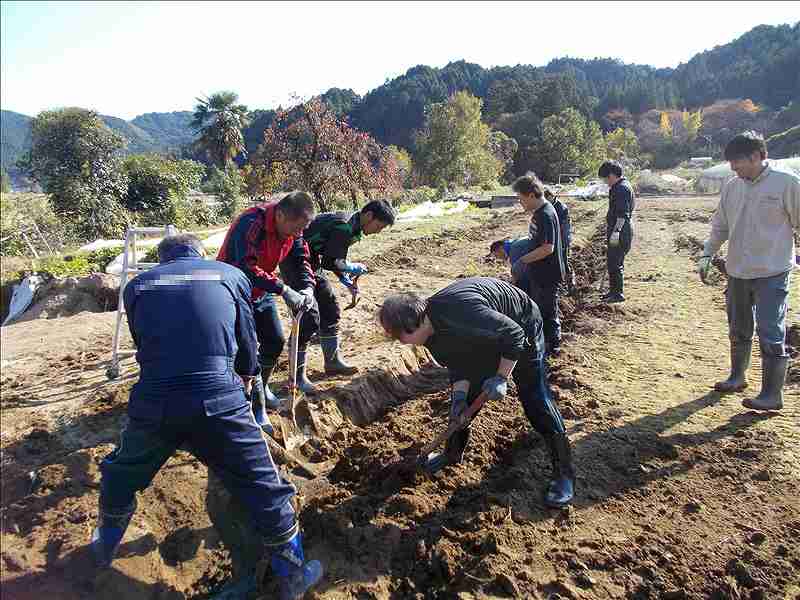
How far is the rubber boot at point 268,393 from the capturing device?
12.4 feet

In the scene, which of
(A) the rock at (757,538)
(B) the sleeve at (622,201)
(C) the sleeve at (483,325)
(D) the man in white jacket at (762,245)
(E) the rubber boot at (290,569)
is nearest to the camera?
(E) the rubber boot at (290,569)

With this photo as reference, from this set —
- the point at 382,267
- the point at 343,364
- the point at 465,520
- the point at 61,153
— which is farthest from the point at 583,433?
the point at 61,153

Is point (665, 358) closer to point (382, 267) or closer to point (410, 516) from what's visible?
point (410, 516)

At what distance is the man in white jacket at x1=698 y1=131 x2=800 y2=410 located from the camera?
345 centimetres

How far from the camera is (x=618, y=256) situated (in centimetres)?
657

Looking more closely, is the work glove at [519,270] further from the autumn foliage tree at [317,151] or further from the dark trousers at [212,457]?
the autumn foliage tree at [317,151]

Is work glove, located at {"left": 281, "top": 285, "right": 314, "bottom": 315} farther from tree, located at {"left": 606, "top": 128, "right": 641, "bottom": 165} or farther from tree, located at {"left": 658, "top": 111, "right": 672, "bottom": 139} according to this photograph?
tree, located at {"left": 658, "top": 111, "right": 672, "bottom": 139}

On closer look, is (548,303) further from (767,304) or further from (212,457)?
(212,457)

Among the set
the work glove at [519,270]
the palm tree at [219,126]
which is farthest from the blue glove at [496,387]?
the palm tree at [219,126]

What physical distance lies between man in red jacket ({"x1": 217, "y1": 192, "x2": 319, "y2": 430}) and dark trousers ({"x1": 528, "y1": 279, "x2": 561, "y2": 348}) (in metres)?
2.27

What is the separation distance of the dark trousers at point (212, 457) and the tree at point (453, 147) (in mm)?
28301

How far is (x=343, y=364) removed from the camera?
468cm

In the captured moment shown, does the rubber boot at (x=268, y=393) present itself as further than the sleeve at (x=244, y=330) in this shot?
Yes

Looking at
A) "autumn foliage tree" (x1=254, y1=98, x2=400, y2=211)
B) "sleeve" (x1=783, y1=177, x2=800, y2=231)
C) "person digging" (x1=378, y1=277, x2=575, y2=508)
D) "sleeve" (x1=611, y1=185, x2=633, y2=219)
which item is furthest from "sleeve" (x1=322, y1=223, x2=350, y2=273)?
"autumn foliage tree" (x1=254, y1=98, x2=400, y2=211)
